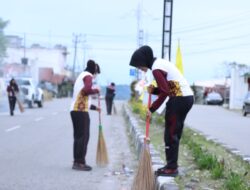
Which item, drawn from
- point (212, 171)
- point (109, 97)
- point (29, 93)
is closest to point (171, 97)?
point (212, 171)

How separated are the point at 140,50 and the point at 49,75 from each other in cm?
7649

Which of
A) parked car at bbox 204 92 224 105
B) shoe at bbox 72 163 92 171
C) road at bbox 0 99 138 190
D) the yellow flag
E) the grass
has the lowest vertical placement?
parked car at bbox 204 92 224 105

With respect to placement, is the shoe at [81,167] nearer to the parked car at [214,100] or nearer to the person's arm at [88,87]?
the person's arm at [88,87]

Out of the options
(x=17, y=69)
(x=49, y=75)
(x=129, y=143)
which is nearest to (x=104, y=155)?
(x=129, y=143)

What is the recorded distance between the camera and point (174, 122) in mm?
7508

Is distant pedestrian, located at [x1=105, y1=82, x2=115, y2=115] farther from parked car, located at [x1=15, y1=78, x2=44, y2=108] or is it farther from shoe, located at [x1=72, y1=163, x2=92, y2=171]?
shoe, located at [x1=72, y1=163, x2=92, y2=171]

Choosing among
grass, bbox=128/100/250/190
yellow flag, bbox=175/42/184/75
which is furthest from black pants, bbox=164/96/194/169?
yellow flag, bbox=175/42/184/75

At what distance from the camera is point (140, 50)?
7543mm

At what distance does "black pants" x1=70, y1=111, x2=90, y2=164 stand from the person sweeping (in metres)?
2.70

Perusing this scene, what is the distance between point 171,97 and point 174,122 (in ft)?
1.12

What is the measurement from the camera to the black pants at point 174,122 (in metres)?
7.52

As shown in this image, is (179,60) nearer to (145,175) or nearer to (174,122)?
(174,122)

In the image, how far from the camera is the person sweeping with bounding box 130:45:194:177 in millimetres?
7461

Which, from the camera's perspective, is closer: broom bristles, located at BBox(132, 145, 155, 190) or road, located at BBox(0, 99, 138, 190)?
broom bristles, located at BBox(132, 145, 155, 190)
